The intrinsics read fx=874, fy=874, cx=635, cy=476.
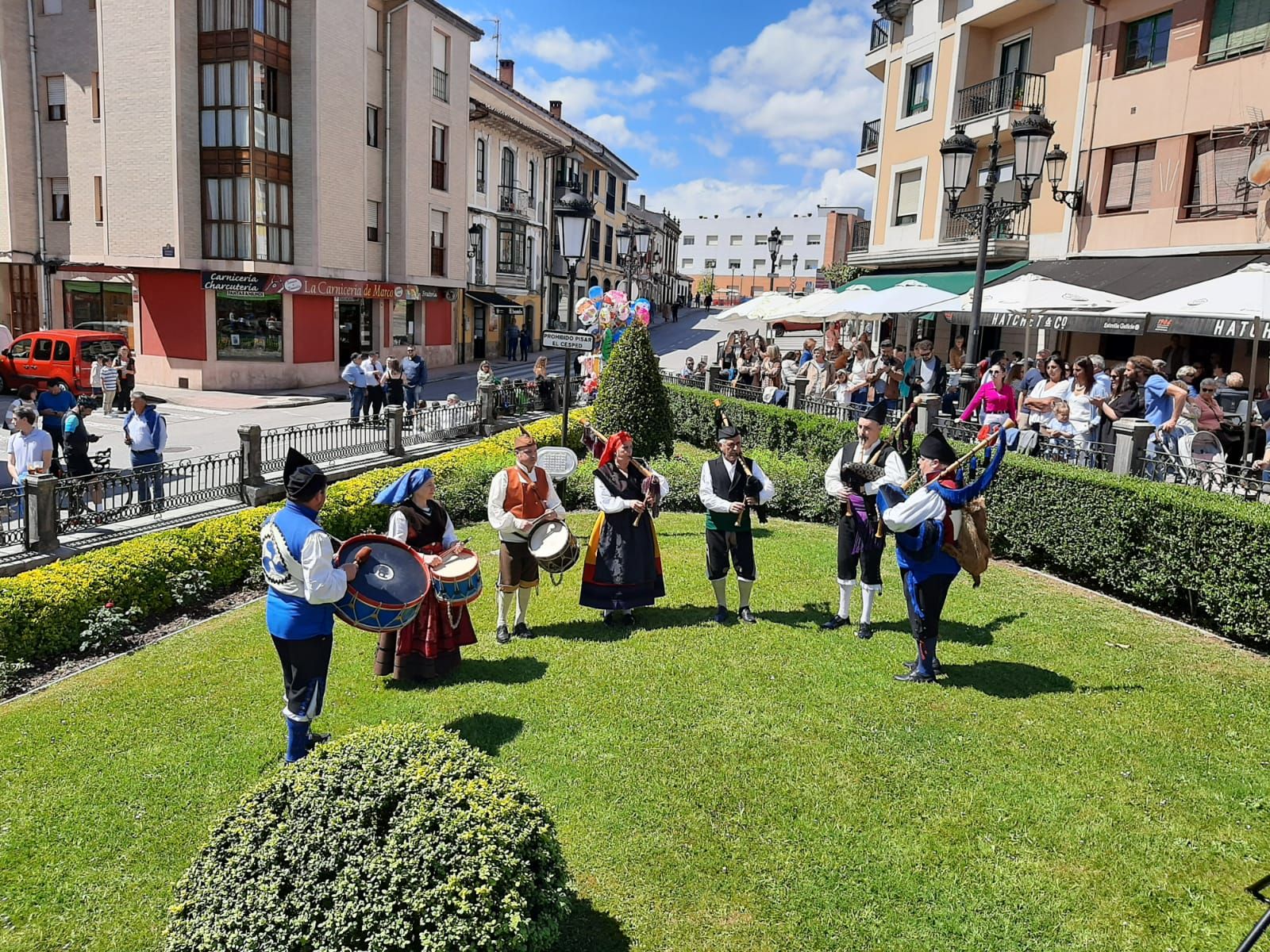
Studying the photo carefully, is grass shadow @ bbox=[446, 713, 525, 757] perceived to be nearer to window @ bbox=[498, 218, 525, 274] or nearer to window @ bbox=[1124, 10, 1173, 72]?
window @ bbox=[1124, 10, 1173, 72]

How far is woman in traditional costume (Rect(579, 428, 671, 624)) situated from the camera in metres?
8.15

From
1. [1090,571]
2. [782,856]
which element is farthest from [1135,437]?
[782,856]

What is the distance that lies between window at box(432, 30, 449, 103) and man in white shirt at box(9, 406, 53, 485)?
92.5 feet

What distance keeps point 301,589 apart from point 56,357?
22.3 meters

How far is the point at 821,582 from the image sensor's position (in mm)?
9875

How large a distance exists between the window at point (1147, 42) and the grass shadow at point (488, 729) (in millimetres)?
20308

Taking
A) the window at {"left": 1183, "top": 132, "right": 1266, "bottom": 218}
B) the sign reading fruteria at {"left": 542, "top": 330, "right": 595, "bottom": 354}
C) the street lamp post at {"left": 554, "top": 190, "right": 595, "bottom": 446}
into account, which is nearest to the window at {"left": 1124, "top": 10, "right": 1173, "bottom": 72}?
the window at {"left": 1183, "top": 132, "right": 1266, "bottom": 218}

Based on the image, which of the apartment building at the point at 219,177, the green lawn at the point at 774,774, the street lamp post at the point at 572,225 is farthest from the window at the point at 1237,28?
the apartment building at the point at 219,177

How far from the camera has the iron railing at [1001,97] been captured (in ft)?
71.6

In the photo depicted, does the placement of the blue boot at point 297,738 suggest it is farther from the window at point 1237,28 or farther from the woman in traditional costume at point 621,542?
the window at point 1237,28

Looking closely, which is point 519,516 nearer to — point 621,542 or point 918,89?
point 621,542

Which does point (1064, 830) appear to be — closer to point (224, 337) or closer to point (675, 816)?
point (675, 816)

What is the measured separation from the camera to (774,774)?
5.61m

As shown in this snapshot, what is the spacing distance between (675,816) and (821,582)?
5.13m
